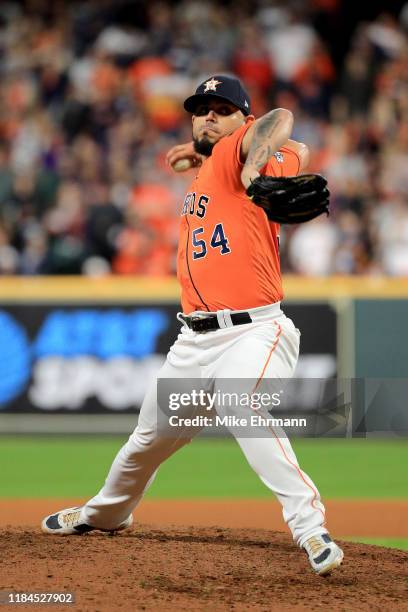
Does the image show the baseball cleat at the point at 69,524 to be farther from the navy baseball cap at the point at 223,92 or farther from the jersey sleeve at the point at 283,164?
the navy baseball cap at the point at 223,92

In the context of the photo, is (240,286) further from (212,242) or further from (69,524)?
(69,524)

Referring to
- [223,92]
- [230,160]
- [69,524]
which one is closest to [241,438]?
[230,160]

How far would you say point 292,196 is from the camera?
4031 mm

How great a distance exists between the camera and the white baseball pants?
424 centimetres

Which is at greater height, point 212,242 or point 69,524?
point 212,242

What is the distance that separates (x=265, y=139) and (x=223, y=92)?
0.56 meters

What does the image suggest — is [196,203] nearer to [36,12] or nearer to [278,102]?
[278,102]

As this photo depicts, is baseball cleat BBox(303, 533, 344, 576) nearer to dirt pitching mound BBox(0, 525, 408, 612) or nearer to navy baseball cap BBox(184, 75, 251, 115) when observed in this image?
dirt pitching mound BBox(0, 525, 408, 612)

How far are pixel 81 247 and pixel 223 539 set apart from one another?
6.01m

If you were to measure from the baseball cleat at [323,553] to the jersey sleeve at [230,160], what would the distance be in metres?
1.45

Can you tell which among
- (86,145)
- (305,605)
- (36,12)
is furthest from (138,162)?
(305,605)

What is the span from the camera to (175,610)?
3.77 m
